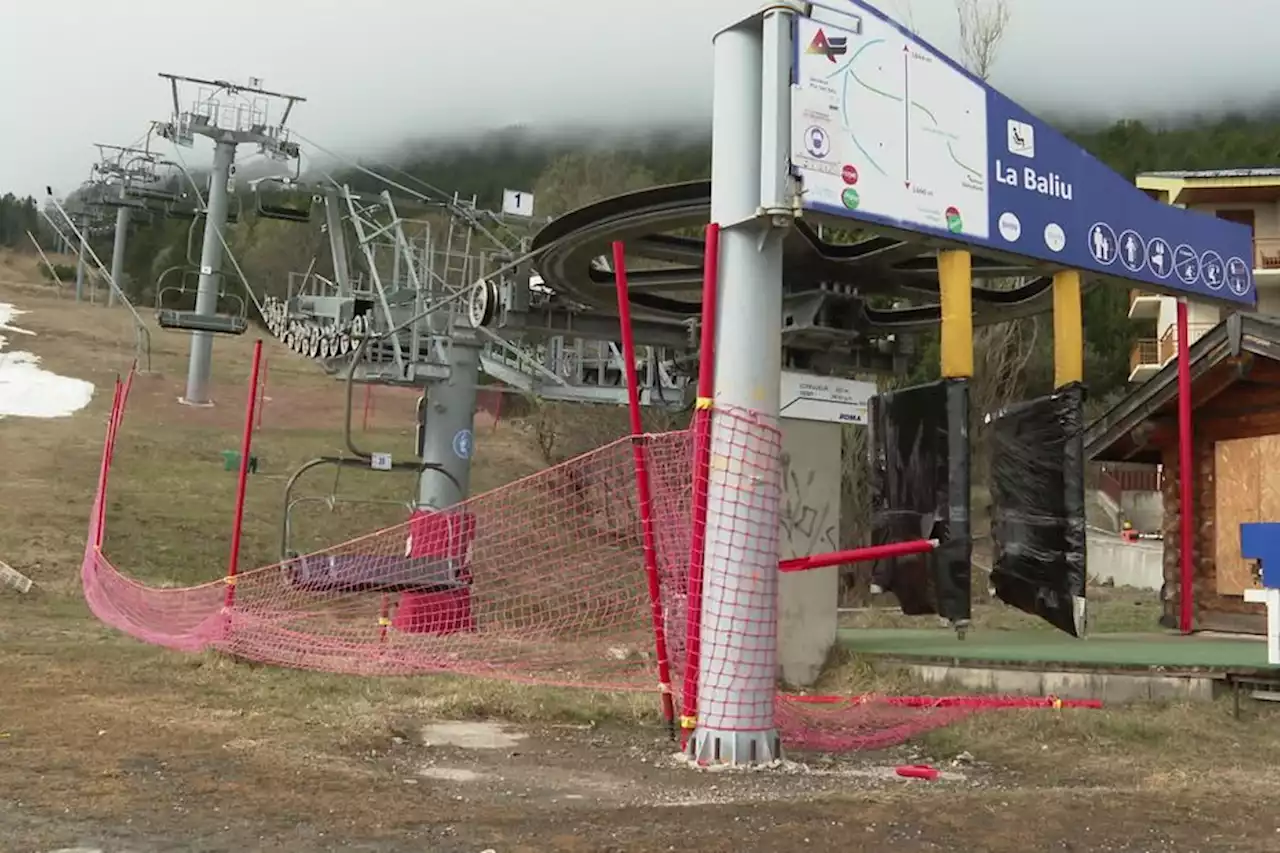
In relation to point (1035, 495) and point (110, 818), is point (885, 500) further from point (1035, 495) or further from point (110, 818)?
point (110, 818)

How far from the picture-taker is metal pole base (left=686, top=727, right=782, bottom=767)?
266 inches

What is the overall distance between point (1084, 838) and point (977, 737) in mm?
3050

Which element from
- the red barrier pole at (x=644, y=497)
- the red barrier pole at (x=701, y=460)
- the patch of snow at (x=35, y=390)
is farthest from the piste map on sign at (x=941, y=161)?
the patch of snow at (x=35, y=390)

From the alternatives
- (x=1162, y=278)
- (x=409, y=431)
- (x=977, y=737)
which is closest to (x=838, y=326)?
(x=1162, y=278)

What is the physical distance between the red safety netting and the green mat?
4.33 ft

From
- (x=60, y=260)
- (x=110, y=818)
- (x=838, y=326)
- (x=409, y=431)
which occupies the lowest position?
(x=110, y=818)

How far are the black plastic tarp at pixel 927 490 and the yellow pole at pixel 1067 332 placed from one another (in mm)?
1244

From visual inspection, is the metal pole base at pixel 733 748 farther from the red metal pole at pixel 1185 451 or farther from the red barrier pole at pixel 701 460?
the red metal pole at pixel 1185 451

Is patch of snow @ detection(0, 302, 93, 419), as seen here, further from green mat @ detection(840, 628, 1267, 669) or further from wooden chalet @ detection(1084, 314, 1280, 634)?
wooden chalet @ detection(1084, 314, 1280, 634)

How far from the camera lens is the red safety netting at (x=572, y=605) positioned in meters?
6.91

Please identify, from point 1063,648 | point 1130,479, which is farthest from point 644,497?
point 1130,479

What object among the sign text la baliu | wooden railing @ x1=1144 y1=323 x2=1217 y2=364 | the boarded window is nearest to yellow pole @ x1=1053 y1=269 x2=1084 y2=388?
the sign text la baliu

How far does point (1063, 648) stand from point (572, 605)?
448 cm

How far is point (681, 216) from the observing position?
8367mm
